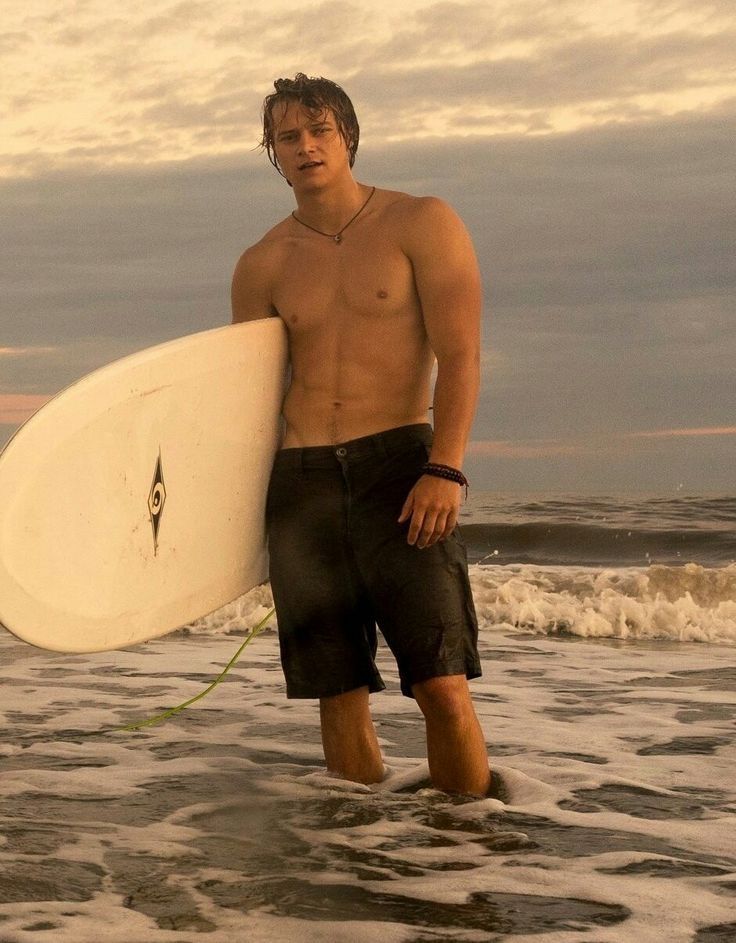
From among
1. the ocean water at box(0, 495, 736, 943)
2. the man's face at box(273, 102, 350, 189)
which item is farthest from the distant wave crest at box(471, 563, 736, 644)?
the man's face at box(273, 102, 350, 189)

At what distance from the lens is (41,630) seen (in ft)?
11.5

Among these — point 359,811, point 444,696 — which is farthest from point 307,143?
point 359,811

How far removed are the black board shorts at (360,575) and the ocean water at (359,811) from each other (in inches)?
16.3

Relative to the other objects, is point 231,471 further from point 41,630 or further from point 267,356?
point 41,630

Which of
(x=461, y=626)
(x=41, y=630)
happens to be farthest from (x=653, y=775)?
(x=41, y=630)

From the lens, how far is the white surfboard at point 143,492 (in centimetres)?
347

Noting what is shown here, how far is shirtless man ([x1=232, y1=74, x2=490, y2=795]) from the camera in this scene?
131 inches

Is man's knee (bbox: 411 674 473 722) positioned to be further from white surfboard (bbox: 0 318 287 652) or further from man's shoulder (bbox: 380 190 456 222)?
man's shoulder (bbox: 380 190 456 222)

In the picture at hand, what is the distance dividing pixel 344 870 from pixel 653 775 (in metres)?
1.41

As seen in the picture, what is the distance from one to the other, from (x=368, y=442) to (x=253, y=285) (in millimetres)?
648

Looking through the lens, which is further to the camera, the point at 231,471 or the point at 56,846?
the point at 231,471

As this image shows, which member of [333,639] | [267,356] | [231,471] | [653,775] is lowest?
[653,775]

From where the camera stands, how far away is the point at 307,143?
135 inches

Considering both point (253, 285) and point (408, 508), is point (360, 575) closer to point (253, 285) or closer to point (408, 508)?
point (408, 508)
